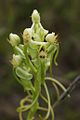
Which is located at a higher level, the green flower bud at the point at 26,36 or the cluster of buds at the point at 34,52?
the green flower bud at the point at 26,36

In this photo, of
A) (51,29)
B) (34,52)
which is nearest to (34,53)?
(34,52)

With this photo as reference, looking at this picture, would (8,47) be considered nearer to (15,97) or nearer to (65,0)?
(15,97)

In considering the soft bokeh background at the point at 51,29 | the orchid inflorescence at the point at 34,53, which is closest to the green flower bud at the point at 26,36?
the orchid inflorescence at the point at 34,53

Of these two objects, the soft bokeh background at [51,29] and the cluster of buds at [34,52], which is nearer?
the cluster of buds at [34,52]

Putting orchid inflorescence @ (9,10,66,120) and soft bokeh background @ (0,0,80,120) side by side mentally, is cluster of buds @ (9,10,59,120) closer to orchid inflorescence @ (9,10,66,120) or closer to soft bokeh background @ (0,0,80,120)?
orchid inflorescence @ (9,10,66,120)

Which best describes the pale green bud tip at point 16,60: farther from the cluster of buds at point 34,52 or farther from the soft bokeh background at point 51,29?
the soft bokeh background at point 51,29

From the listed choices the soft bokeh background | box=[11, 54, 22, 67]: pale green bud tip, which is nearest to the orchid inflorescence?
box=[11, 54, 22, 67]: pale green bud tip

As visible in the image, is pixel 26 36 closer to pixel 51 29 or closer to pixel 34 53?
pixel 34 53
